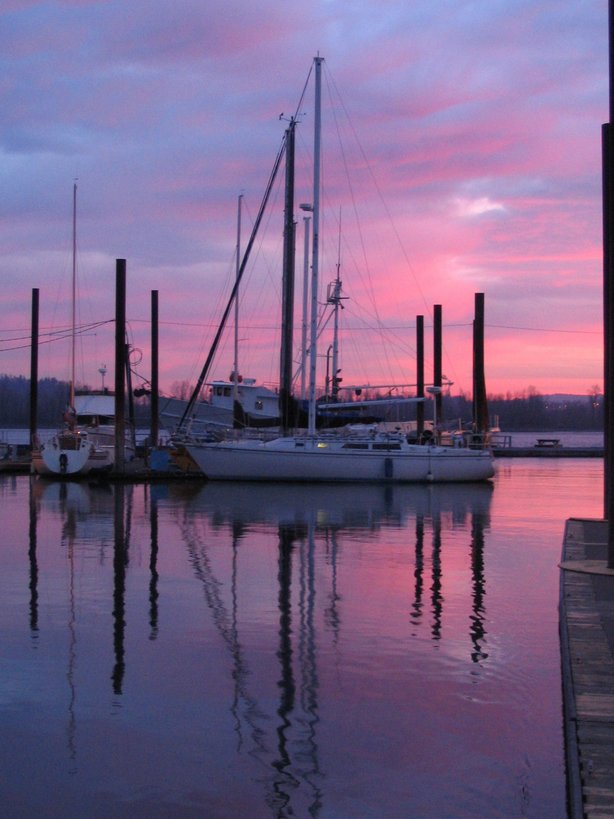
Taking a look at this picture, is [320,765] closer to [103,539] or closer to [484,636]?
[484,636]

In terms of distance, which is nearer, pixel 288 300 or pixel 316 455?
pixel 316 455

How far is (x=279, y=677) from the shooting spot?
32.5ft

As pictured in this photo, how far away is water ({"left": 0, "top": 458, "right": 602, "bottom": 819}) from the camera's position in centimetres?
708

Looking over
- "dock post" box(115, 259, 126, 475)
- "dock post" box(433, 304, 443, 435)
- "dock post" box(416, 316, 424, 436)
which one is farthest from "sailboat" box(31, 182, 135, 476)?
"dock post" box(433, 304, 443, 435)

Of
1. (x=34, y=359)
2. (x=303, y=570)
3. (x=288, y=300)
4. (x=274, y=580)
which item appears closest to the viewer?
(x=274, y=580)

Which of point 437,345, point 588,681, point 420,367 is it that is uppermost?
point 437,345

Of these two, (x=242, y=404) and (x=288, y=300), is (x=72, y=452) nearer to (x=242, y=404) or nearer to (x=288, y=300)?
(x=288, y=300)

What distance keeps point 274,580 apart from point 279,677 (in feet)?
19.1

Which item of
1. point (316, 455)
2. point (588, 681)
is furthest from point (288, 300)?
point (588, 681)

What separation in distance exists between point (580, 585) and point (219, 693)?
5.73 m

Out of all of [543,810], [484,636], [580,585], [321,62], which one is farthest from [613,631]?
[321,62]

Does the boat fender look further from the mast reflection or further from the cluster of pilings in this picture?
the mast reflection

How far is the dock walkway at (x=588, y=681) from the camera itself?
6.11m

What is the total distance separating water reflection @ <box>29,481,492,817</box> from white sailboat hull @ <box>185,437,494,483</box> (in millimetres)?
5469
